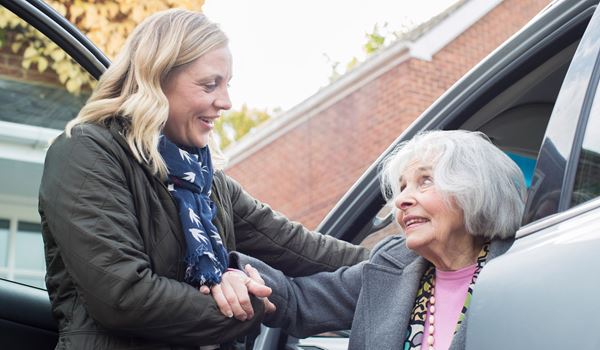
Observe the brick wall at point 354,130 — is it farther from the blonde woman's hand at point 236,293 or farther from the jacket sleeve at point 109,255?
the jacket sleeve at point 109,255

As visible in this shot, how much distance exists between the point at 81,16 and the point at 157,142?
5354 mm

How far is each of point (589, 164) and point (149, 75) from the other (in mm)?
1183

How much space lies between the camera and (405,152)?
2.81 metres

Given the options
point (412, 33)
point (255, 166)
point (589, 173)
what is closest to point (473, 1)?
point (412, 33)

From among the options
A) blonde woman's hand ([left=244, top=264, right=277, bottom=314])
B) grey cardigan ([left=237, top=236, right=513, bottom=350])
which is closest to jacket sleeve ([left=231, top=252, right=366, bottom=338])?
grey cardigan ([left=237, top=236, right=513, bottom=350])

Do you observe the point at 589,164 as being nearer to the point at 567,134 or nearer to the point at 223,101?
the point at 567,134

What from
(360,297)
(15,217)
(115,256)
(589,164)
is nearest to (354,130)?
(15,217)

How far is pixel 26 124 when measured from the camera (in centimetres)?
846

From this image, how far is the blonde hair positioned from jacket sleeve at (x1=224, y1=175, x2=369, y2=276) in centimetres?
52

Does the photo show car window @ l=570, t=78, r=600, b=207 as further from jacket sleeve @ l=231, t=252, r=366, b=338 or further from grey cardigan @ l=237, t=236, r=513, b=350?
jacket sleeve @ l=231, t=252, r=366, b=338

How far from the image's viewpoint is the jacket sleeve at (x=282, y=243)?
10.1 ft

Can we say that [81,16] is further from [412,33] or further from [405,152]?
[412,33]

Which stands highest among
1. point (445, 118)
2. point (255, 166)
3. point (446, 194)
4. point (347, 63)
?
point (347, 63)

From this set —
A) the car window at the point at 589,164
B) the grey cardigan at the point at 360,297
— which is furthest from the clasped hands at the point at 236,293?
the car window at the point at 589,164
